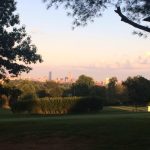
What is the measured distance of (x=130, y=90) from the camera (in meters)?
110

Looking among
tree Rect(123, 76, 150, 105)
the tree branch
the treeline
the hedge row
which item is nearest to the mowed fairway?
the tree branch

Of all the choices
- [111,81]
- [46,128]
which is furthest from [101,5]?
[111,81]

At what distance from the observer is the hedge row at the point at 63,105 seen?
80.6 m

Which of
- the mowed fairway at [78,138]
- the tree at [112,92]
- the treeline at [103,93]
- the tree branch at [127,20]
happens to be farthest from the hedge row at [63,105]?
the tree branch at [127,20]

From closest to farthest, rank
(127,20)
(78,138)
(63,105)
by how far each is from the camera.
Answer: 1. (127,20)
2. (78,138)
3. (63,105)

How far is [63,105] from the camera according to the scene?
80.5 meters

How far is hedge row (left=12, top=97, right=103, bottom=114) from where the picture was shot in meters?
80.6

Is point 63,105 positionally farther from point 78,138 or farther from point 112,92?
point 112,92

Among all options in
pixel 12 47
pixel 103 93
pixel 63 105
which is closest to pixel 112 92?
pixel 103 93

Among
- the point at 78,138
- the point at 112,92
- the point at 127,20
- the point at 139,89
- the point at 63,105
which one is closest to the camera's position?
the point at 127,20

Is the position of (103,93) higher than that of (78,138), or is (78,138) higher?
(103,93)

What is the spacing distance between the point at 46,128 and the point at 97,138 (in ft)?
17.2

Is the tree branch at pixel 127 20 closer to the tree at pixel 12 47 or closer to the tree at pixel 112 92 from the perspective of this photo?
the tree at pixel 12 47

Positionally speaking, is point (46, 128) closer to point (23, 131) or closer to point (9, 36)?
point (23, 131)
